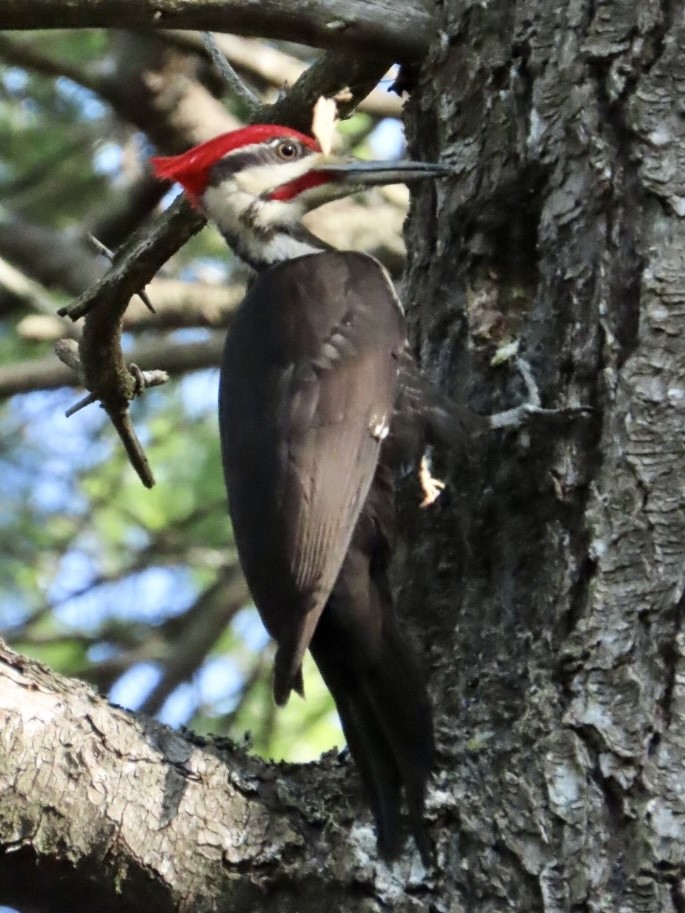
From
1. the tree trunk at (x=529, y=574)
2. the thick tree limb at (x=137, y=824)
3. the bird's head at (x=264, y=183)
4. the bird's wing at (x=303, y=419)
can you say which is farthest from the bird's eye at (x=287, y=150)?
the thick tree limb at (x=137, y=824)

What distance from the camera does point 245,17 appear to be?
245 cm

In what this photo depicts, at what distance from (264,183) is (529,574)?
1212mm

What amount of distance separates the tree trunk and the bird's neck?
557mm

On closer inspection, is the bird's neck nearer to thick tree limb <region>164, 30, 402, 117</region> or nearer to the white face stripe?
the white face stripe

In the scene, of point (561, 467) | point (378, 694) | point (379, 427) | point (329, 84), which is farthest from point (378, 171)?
point (378, 694)

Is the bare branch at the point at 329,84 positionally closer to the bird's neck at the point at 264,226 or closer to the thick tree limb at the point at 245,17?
the thick tree limb at the point at 245,17

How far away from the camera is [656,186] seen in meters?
2.24

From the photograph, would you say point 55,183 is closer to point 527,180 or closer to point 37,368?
point 37,368

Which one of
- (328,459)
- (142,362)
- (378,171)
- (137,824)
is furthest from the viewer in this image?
Result: (142,362)

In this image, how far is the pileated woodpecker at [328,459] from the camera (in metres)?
2.15

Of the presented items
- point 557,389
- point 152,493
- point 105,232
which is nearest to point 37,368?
point 105,232

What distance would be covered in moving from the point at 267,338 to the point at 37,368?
1.37 metres

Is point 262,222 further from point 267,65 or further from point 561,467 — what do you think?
point 267,65

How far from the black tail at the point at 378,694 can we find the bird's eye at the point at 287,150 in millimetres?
919
